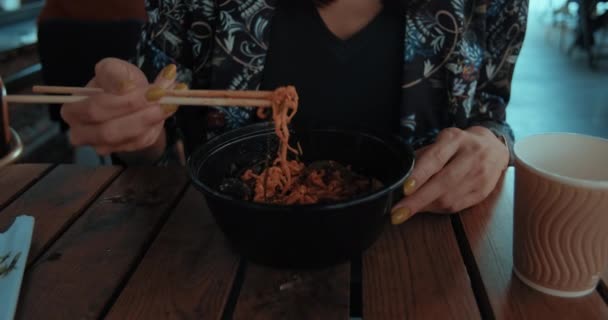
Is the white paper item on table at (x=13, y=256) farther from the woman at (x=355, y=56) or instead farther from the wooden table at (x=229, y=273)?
the woman at (x=355, y=56)

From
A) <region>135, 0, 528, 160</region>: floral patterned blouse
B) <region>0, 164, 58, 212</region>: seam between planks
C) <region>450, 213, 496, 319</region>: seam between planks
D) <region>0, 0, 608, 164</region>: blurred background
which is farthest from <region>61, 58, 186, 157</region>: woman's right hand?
<region>0, 0, 608, 164</region>: blurred background

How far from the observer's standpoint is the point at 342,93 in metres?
1.15

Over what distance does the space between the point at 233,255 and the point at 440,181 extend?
323mm

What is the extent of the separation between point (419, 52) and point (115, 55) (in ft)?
4.43

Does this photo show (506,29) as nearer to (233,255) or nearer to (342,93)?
(342,93)

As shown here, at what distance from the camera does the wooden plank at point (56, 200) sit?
785 millimetres

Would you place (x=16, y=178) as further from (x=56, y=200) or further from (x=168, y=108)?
(x=168, y=108)

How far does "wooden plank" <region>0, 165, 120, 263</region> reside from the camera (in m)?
0.78

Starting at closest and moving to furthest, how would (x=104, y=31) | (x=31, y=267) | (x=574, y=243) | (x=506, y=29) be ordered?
(x=574, y=243) < (x=31, y=267) < (x=506, y=29) < (x=104, y=31)

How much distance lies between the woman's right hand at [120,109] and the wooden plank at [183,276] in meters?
0.15

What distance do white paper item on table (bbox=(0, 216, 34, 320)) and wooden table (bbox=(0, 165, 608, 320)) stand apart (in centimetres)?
2

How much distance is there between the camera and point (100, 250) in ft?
2.38

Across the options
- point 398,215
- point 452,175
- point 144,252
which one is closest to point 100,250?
point 144,252

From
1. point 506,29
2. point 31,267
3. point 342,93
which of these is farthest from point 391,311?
point 506,29
